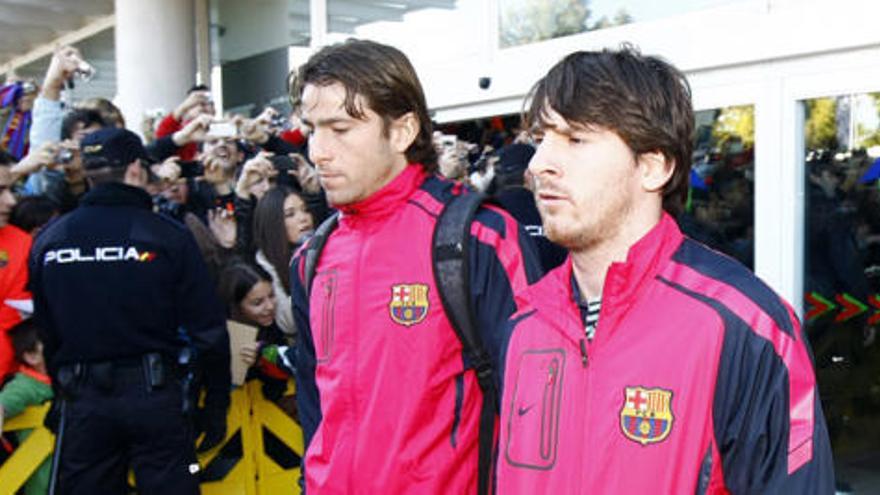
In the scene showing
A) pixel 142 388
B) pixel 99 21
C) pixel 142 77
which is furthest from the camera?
pixel 99 21

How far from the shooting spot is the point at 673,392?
5.02 feet

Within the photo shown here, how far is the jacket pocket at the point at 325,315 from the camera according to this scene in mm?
2424

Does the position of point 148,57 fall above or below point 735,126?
above

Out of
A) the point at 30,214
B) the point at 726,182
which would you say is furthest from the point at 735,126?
the point at 30,214

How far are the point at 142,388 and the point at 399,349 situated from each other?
80.6 inches

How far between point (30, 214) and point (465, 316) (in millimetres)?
3469

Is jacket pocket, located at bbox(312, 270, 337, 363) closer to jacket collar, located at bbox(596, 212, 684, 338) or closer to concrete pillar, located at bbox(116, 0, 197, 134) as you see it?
jacket collar, located at bbox(596, 212, 684, 338)

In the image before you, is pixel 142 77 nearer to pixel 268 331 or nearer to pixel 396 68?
pixel 268 331

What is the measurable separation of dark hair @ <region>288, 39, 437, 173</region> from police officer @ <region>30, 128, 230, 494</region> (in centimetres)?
169

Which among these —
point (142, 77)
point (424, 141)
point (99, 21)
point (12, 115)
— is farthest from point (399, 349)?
point (99, 21)

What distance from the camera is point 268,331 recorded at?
5.03 meters

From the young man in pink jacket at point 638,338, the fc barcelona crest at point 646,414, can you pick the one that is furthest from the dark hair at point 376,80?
the fc barcelona crest at point 646,414

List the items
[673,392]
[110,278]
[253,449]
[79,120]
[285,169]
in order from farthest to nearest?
[253,449], [285,169], [79,120], [110,278], [673,392]

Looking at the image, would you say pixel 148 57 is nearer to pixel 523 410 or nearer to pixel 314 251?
Result: pixel 314 251
